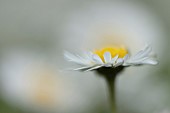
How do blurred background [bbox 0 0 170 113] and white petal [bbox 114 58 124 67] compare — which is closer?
white petal [bbox 114 58 124 67]

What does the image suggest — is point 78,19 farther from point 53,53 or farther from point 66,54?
point 66,54

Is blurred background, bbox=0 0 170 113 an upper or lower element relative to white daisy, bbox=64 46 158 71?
upper

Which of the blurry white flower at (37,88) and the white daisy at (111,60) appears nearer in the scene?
the white daisy at (111,60)

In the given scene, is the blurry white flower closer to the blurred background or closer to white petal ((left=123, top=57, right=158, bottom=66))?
the blurred background

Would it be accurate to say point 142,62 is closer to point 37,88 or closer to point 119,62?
point 119,62

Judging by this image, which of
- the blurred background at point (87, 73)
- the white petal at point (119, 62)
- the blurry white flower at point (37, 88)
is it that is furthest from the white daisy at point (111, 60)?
the blurry white flower at point (37, 88)

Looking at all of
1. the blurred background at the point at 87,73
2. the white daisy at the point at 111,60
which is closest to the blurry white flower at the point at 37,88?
the blurred background at the point at 87,73

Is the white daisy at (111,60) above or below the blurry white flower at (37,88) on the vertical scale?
below

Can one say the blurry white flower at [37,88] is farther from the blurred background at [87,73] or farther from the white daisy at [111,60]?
the white daisy at [111,60]

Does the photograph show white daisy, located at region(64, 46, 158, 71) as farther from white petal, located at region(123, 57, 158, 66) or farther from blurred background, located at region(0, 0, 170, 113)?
blurred background, located at region(0, 0, 170, 113)

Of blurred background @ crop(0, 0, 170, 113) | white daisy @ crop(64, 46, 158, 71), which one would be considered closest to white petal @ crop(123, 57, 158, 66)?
white daisy @ crop(64, 46, 158, 71)
